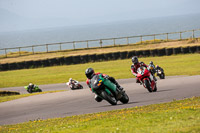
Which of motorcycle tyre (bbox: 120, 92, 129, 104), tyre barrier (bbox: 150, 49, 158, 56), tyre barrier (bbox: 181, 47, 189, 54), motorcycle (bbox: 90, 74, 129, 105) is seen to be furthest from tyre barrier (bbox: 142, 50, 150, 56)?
motorcycle (bbox: 90, 74, 129, 105)

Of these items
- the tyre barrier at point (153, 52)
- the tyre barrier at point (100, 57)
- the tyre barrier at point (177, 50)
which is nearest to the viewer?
the tyre barrier at point (177, 50)

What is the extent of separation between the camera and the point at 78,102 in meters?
15.3

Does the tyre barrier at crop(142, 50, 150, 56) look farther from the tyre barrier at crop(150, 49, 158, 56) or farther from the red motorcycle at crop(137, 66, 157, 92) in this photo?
the red motorcycle at crop(137, 66, 157, 92)

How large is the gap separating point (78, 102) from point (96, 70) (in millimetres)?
16004

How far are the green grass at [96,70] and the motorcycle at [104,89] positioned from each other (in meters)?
12.5

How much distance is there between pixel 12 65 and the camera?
3850cm

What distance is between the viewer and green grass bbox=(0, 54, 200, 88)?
27.7 metres

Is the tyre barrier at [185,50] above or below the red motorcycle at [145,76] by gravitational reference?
above

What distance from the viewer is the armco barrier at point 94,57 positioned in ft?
116

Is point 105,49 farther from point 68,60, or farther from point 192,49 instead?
point 192,49

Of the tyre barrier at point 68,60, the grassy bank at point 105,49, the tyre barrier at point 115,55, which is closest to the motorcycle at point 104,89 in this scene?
the tyre barrier at point 115,55

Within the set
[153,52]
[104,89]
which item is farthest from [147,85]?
[153,52]

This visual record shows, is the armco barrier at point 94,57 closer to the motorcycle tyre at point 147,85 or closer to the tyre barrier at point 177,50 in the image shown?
the tyre barrier at point 177,50

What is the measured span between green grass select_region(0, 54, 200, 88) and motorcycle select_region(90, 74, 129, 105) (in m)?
12.5
